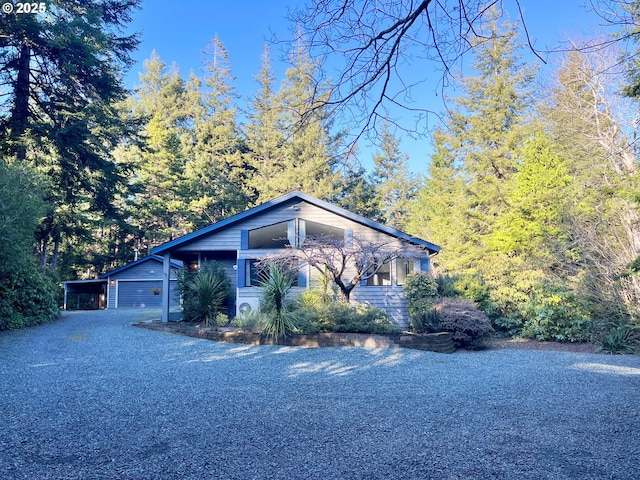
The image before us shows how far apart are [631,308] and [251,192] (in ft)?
80.1

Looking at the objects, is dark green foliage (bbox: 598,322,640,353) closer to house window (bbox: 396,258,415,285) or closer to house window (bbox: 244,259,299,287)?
house window (bbox: 396,258,415,285)

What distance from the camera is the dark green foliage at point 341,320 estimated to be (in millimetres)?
9742

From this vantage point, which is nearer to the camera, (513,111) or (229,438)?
(229,438)

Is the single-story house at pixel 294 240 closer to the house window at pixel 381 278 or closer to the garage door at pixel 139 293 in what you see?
the house window at pixel 381 278

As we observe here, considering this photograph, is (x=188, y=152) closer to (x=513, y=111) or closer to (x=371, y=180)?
(x=371, y=180)

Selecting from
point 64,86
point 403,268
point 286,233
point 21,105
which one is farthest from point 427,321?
point 21,105

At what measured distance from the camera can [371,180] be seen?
99.8 feet

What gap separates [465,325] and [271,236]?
7.21 meters

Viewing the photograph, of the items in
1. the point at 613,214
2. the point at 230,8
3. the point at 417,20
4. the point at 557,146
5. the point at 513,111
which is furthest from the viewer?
the point at 513,111

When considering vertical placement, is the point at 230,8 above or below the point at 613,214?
above

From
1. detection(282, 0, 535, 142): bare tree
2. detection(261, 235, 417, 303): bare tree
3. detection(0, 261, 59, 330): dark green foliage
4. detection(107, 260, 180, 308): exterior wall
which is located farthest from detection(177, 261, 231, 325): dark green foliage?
detection(107, 260, 180, 308): exterior wall

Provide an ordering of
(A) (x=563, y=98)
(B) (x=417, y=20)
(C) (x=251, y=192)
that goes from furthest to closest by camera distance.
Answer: (C) (x=251, y=192) → (A) (x=563, y=98) → (B) (x=417, y=20)

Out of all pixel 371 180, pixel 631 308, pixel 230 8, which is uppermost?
pixel 371 180

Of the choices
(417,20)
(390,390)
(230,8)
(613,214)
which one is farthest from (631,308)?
(230,8)
